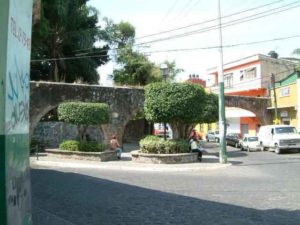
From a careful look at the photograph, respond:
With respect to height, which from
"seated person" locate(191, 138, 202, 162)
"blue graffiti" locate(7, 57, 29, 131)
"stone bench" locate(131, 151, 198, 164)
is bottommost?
"stone bench" locate(131, 151, 198, 164)

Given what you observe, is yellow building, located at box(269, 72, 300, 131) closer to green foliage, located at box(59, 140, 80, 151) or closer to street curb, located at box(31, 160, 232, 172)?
street curb, located at box(31, 160, 232, 172)

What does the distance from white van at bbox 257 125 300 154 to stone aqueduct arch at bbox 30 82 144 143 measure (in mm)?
9277

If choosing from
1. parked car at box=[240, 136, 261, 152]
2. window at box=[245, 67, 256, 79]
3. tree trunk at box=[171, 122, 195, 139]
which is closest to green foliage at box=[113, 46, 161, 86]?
window at box=[245, 67, 256, 79]

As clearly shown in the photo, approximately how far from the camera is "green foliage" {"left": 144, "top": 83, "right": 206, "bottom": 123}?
79.7 feet

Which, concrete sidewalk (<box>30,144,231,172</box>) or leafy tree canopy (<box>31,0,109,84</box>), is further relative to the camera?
leafy tree canopy (<box>31,0,109,84</box>)

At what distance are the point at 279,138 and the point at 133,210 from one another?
2486 cm

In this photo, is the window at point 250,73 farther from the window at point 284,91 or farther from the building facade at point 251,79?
the window at point 284,91

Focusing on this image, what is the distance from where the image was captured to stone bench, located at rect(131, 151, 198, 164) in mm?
A: 22891

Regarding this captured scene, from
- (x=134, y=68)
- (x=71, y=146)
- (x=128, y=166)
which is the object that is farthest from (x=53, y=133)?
(x=134, y=68)

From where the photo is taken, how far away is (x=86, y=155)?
2425cm

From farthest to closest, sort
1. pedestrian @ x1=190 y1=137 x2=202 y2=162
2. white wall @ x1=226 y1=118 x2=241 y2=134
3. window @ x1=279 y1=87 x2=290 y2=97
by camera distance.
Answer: white wall @ x1=226 y1=118 x2=241 y2=134 → window @ x1=279 y1=87 x2=290 y2=97 → pedestrian @ x1=190 y1=137 x2=202 y2=162

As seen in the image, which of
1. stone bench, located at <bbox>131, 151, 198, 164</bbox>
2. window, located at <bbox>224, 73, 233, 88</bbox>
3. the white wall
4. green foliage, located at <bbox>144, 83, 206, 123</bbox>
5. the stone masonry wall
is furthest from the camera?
window, located at <bbox>224, 73, 233, 88</bbox>

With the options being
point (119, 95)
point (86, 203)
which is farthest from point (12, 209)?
point (119, 95)

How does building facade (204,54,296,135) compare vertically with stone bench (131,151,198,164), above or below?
above
